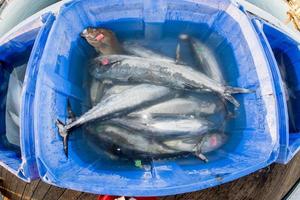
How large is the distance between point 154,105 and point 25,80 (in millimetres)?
812

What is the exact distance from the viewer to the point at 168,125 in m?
2.36

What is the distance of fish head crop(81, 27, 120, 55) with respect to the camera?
2.48 m

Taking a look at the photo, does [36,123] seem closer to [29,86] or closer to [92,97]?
[29,86]

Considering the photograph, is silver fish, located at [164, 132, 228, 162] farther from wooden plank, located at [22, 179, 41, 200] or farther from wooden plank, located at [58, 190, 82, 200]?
wooden plank, located at [22, 179, 41, 200]

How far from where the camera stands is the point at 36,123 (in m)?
2.04

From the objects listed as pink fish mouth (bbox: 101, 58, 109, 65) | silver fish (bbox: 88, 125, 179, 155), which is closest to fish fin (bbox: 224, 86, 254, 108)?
silver fish (bbox: 88, 125, 179, 155)

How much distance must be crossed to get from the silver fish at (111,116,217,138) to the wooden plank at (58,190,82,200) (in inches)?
23.8

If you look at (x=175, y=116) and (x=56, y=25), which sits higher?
(x=56, y=25)

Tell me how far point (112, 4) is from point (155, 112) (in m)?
0.75

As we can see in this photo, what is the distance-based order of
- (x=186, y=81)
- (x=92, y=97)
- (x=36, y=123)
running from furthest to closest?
(x=92, y=97) < (x=186, y=81) < (x=36, y=123)

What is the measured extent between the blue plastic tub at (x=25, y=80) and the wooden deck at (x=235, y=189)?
356mm

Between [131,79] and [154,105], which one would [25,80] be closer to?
[131,79]

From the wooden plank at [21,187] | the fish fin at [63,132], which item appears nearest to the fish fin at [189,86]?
the fish fin at [63,132]

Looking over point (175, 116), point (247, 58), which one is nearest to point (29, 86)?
point (175, 116)
